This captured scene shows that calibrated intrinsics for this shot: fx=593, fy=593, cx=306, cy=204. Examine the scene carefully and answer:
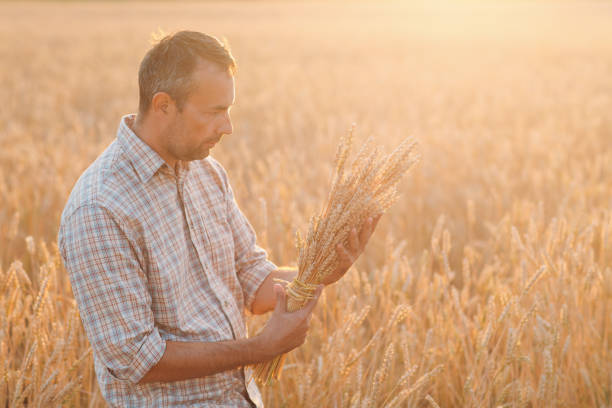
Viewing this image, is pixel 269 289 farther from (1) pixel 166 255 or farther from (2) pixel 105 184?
(2) pixel 105 184

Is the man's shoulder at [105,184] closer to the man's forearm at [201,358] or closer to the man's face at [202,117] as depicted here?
the man's face at [202,117]

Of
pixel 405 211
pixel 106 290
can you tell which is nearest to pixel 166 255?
pixel 106 290

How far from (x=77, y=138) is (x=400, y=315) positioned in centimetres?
448

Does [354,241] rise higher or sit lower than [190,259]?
higher

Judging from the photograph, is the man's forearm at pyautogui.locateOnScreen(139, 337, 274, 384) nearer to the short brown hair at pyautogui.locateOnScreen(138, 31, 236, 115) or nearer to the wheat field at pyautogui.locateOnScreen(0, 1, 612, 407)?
the wheat field at pyautogui.locateOnScreen(0, 1, 612, 407)

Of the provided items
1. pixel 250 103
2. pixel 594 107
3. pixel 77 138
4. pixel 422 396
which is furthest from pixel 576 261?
pixel 250 103

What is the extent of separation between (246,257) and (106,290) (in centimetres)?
65

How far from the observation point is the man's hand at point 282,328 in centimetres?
173

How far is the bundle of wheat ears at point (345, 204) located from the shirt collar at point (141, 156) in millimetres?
477

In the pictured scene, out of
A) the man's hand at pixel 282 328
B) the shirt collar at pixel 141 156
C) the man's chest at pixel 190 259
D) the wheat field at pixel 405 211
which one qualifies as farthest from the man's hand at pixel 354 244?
the shirt collar at pixel 141 156

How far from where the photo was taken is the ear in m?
1.66

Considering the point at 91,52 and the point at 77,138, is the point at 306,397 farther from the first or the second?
the point at 91,52

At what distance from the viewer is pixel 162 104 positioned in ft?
5.53

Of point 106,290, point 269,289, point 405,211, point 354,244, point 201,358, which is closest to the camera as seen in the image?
point 106,290
